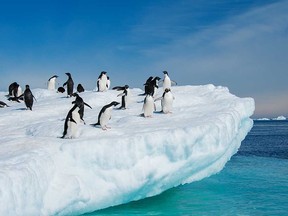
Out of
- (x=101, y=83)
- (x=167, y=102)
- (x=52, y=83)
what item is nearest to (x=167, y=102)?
(x=167, y=102)

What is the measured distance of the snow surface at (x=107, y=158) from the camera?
7.90 meters

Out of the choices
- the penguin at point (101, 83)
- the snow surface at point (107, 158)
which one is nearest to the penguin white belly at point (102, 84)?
the penguin at point (101, 83)

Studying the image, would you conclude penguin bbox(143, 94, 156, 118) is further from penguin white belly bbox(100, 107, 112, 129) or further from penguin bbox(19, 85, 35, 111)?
penguin bbox(19, 85, 35, 111)

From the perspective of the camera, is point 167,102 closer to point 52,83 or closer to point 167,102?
point 167,102

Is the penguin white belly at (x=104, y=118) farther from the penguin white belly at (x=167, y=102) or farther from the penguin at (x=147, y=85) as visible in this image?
the penguin at (x=147, y=85)

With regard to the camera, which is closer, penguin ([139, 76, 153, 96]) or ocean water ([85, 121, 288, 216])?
ocean water ([85, 121, 288, 216])

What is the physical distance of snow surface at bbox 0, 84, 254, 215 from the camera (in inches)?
311

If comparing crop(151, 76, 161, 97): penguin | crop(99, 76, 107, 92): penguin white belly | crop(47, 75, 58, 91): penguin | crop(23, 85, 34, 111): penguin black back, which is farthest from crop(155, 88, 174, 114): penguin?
crop(47, 75, 58, 91): penguin

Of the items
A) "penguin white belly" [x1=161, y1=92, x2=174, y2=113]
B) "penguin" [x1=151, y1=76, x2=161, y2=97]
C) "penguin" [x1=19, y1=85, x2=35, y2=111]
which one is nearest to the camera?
"penguin white belly" [x1=161, y1=92, x2=174, y2=113]

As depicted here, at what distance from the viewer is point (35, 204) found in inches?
301

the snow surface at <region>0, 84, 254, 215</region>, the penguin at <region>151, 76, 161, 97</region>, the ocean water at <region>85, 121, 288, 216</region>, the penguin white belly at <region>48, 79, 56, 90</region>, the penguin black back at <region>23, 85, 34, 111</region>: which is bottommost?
the ocean water at <region>85, 121, 288, 216</region>

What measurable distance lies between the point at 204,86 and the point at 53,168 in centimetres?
1214

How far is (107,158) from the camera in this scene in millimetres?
9641

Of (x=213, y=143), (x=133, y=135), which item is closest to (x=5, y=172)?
(x=133, y=135)
